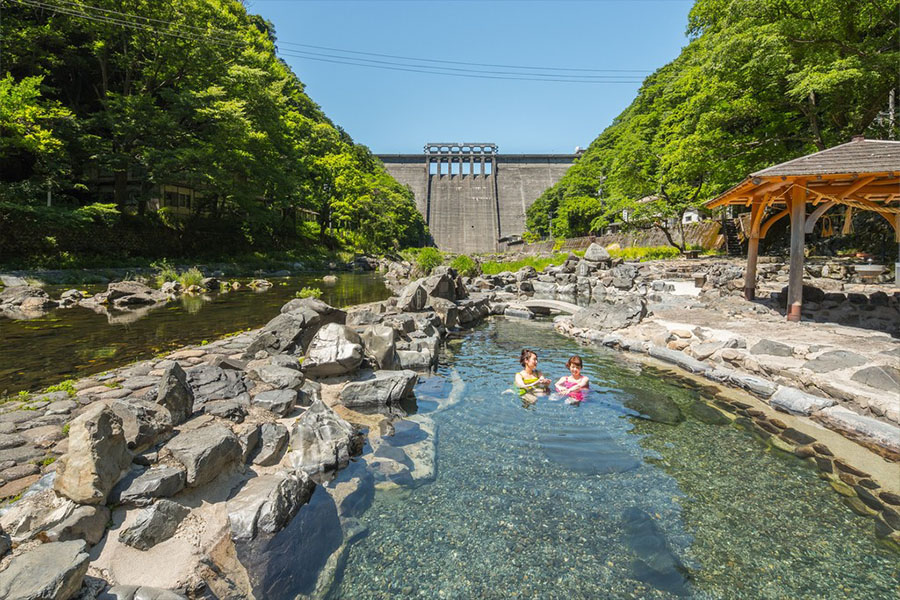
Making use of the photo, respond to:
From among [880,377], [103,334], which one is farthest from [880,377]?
[103,334]

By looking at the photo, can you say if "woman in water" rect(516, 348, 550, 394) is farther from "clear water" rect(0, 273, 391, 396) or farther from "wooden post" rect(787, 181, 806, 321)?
"wooden post" rect(787, 181, 806, 321)

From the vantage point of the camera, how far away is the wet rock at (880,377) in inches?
219

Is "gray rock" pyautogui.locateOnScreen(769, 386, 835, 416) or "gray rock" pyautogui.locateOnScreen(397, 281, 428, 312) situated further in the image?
"gray rock" pyautogui.locateOnScreen(397, 281, 428, 312)

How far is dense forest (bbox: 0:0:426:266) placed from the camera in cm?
1819

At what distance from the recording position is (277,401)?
4.72 meters

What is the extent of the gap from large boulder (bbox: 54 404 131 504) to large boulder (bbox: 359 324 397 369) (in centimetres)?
409

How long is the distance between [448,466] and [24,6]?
30095mm

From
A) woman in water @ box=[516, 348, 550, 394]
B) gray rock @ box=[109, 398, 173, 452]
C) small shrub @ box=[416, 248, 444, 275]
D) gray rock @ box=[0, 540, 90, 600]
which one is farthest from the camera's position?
small shrub @ box=[416, 248, 444, 275]

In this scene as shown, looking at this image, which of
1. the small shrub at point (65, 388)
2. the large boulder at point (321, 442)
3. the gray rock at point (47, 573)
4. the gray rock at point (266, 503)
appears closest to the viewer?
the gray rock at point (47, 573)

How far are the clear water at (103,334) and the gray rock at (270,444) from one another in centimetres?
333

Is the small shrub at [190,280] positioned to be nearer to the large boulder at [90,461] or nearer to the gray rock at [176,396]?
the gray rock at [176,396]

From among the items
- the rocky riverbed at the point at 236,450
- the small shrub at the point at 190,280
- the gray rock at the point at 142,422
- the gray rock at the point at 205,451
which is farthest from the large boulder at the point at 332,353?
the small shrub at the point at 190,280

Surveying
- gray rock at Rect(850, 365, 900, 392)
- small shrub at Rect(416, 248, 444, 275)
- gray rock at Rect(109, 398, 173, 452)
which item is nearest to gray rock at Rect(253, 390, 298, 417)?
gray rock at Rect(109, 398, 173, 452)

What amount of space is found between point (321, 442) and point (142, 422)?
1.50 meters
